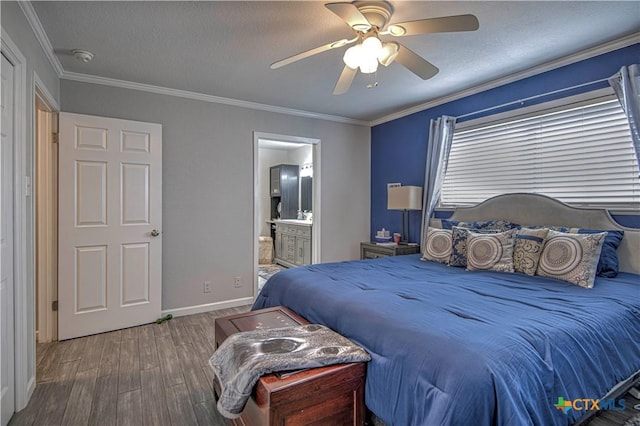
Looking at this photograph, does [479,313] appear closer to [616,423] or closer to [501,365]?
[501,365]

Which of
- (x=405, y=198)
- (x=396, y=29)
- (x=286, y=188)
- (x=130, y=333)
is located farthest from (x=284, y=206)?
(x=396, y=29)

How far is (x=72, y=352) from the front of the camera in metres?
2.76

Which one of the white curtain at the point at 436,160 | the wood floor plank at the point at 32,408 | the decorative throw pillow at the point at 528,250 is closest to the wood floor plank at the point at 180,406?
the wood floor plank at the point at 32,408

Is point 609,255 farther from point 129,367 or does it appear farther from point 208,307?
point 208,307

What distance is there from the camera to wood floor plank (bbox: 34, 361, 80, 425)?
75.1 inches

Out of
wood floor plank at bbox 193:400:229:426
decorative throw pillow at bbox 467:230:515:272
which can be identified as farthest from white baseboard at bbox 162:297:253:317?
decorative throw pillow at bbox 467:230:515:272

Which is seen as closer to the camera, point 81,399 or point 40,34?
point 81,399

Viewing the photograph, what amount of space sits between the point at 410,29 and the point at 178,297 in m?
3.35

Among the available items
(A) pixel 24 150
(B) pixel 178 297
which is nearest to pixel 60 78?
(A) pixel 24 150

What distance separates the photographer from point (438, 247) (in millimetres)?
3070

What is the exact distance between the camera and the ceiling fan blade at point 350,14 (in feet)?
5.35

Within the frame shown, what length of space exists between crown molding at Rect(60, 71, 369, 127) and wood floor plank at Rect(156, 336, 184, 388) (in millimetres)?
2494

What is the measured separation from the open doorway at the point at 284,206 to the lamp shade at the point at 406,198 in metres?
1.75

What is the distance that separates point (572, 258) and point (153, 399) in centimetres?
289
